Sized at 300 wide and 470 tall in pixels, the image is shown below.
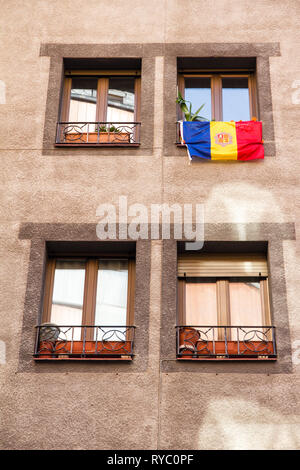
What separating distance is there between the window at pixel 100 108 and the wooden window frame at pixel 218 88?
95 centimetres

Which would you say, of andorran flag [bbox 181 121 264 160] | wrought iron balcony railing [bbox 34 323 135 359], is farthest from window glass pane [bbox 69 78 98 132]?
wrought iron balcony railing [bbox 34 323 135 359]

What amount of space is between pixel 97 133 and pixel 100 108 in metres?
0.81

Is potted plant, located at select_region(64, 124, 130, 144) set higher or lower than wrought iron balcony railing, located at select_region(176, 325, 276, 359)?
higher

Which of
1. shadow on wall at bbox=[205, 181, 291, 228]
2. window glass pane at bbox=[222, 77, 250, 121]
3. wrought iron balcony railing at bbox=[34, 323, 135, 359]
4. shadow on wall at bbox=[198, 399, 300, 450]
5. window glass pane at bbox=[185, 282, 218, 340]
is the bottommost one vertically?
shadow on wall at bbox=[198, 399, 300, 450]

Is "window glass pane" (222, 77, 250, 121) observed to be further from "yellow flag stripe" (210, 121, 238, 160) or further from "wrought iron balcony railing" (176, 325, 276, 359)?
"wrought iron balcony railing" (176, 325, 276, 359)

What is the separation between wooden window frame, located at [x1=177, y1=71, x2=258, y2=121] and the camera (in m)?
15.0

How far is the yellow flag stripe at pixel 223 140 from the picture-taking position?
1391 centimetres

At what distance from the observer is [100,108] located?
49.5 ft

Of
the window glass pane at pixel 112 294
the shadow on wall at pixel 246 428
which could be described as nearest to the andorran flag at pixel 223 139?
the window glass pane at pixel 112 294

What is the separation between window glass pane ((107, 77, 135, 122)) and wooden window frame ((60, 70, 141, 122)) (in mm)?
76

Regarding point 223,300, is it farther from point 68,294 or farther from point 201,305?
point 68,294

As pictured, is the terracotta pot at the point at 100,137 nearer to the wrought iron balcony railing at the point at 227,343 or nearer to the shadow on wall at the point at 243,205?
the shadow on wall at the point at 243,205

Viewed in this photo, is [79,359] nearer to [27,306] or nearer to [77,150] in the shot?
[27,306]

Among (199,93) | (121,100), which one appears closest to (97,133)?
(121,100)
